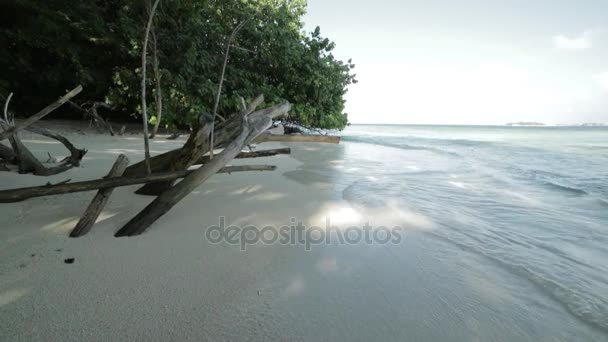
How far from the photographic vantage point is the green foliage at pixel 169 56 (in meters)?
11.0

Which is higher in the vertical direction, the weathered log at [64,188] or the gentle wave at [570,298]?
the weathered log at [64,188]

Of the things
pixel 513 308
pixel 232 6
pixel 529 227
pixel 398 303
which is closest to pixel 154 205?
pixel 398 303

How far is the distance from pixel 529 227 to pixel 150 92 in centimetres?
1513

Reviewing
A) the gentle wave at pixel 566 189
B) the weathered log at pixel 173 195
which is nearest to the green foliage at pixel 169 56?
the weathered log at pixel 173 195

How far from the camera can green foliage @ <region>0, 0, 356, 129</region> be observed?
36.1 feet

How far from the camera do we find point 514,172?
7.96 meters

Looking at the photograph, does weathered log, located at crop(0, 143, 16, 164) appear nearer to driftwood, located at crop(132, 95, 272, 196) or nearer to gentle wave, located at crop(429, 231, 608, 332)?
driftwood, located at crop(132, 95, 272, 196)

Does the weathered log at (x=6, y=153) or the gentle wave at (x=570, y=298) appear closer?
the gentle wave at (x=570, y=298)

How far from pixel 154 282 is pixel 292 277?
2.98ft

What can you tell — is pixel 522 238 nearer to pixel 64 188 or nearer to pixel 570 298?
pixel 570 298

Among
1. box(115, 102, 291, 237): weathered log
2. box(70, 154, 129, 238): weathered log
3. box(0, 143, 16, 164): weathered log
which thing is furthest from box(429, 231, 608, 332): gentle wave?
box(0, 143, 16, 164): weathered log

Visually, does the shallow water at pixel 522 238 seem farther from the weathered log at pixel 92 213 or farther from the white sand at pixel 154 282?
the weathered log at pixel 92 213

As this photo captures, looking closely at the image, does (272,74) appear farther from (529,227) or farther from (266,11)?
(529,227)

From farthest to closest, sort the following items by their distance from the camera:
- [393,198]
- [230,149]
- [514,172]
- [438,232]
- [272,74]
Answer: [272,74] < [514,172] < [393,198] < [438,232] < [230,149]
